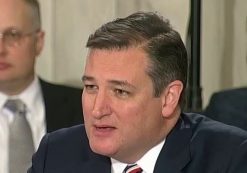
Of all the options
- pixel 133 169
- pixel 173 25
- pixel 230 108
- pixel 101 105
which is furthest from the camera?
pixel 173 25

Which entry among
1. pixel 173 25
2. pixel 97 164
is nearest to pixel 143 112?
pixel 97 164

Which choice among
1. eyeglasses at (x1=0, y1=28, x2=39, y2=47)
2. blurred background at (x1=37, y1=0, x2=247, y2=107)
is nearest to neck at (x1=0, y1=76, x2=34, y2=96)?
eyeglasses at (x1=0, y1=28, x2=39, y2=47)

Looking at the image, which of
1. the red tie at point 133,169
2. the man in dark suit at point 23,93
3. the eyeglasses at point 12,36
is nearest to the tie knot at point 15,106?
the man in dark suit at point 23,93

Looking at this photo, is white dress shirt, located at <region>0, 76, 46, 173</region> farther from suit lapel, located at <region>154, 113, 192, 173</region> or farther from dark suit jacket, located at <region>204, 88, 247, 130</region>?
suit lapel, located at <region>154, 113, 192, 173</region>

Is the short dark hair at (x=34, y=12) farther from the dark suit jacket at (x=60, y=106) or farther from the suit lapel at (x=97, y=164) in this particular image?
the suit lapel at (x=97, y=164)

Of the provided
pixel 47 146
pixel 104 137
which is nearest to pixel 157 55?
pixel 104 137

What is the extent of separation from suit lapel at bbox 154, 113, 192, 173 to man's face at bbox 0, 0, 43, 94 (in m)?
0.80

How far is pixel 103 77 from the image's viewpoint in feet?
4.61

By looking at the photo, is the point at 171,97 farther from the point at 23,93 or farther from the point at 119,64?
the point at 23,93

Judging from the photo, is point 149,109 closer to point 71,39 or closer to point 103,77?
point 103,77

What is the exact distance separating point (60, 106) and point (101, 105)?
2.93ft

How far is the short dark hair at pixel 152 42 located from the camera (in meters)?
1.43

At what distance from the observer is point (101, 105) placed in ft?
4.56

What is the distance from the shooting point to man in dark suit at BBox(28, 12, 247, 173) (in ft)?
4.62
